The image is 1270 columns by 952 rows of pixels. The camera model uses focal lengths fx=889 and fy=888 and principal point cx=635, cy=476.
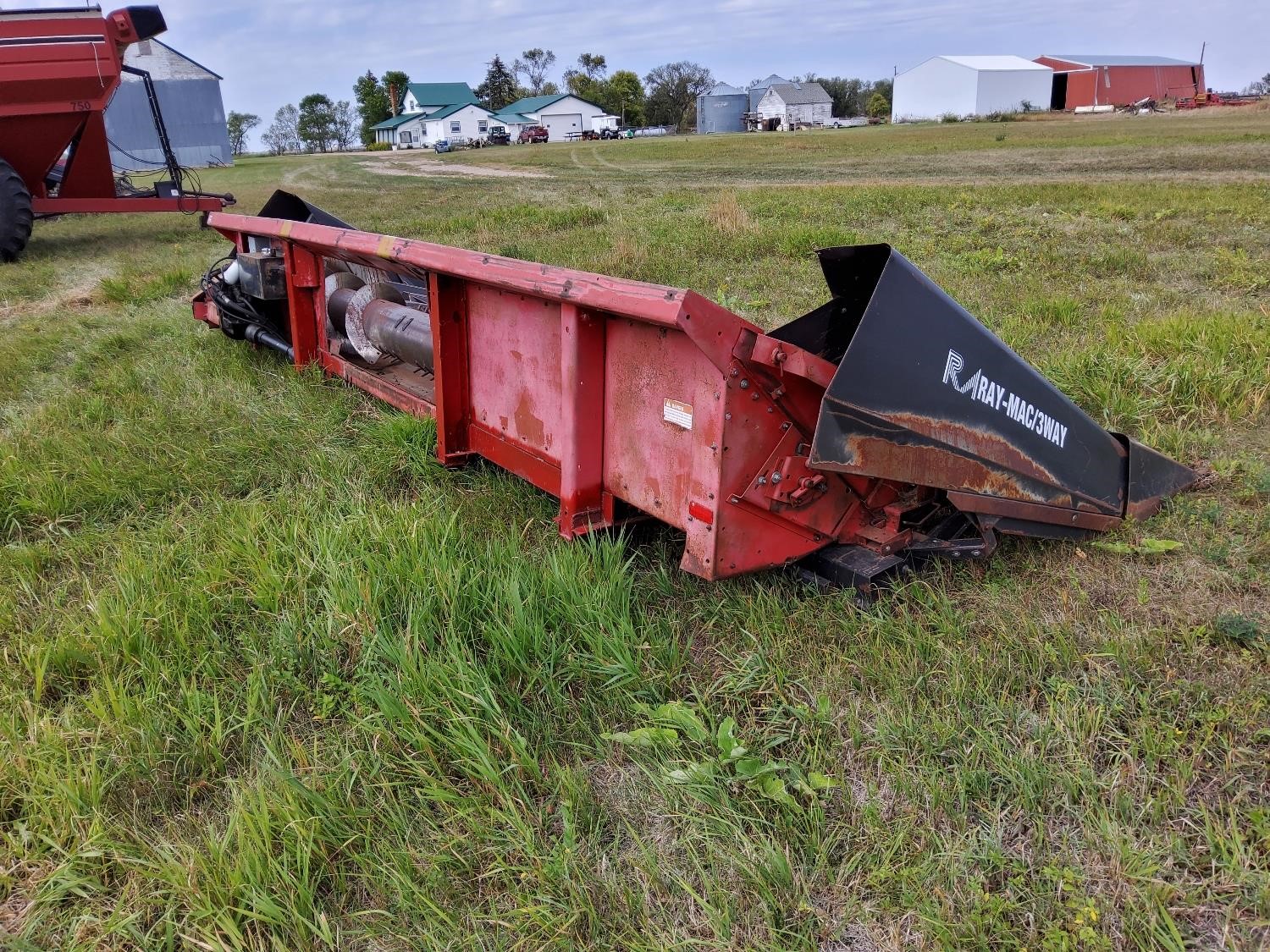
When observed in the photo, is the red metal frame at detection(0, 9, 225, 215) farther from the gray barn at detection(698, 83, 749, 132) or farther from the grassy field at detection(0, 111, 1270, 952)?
the gray barn at detection(698, 83, 749, 132)

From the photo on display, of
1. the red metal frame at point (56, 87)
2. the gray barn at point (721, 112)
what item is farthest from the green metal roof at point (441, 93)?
the red metal frame at point (56, 87)

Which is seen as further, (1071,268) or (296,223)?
(1071,268)

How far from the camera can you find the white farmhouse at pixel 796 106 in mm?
86500

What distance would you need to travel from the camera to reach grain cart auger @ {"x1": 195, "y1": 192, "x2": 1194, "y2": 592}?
2.53 m

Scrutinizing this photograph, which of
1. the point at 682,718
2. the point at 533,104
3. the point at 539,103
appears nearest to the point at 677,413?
the point at 682,718

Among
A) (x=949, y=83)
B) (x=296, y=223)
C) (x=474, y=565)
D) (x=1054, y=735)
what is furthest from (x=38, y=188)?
(x=949, y=83)

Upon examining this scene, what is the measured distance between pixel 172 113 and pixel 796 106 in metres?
63.3

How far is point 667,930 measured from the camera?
1873mm

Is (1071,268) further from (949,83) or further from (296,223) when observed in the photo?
(949,83)

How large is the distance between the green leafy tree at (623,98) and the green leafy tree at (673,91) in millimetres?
7026

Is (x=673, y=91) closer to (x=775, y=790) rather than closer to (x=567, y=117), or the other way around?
(x=567, y=117)

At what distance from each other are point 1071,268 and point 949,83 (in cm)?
7742

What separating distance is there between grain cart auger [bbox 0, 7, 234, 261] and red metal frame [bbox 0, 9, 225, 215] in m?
0.01

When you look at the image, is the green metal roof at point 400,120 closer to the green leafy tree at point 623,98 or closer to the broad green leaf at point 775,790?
the green leafy tree at point 623,98
